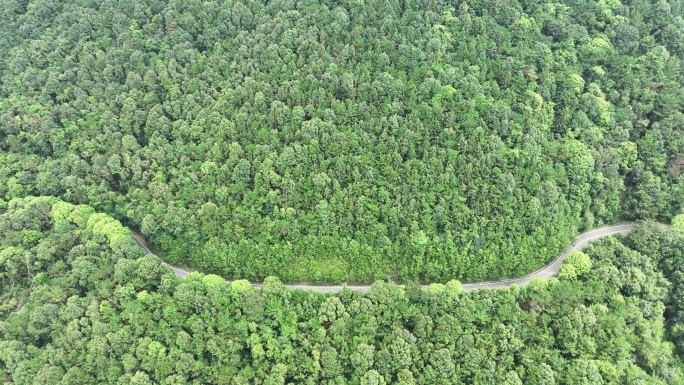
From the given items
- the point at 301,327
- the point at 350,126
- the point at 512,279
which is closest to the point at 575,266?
the point at 512,279

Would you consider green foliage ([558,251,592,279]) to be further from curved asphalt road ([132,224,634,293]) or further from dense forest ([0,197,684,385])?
curved asphalt road ([132,224,634,293])

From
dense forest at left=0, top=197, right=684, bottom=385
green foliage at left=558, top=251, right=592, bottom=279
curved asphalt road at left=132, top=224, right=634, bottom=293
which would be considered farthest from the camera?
curved asphalt road at left=132, top=224, right=634, bottom=293

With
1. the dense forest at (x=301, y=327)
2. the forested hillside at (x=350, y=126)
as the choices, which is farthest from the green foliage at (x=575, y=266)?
the forested hillside at (x=350, y=126)

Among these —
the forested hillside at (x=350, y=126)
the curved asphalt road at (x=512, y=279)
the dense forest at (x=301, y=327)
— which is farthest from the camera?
the curved asphalt road at (x=512, y=279)

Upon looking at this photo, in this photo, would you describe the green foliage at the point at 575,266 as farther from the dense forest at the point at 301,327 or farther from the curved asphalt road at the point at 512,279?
the curved asphalt road at the point at 512,279

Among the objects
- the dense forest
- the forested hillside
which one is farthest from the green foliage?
the forested hillside

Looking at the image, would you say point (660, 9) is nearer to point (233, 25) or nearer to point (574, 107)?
point (574, 107)

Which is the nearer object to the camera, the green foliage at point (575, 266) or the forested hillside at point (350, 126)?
the green foliage at point (575, 266)

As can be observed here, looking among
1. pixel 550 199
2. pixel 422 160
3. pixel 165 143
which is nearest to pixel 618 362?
pixel 550 199
